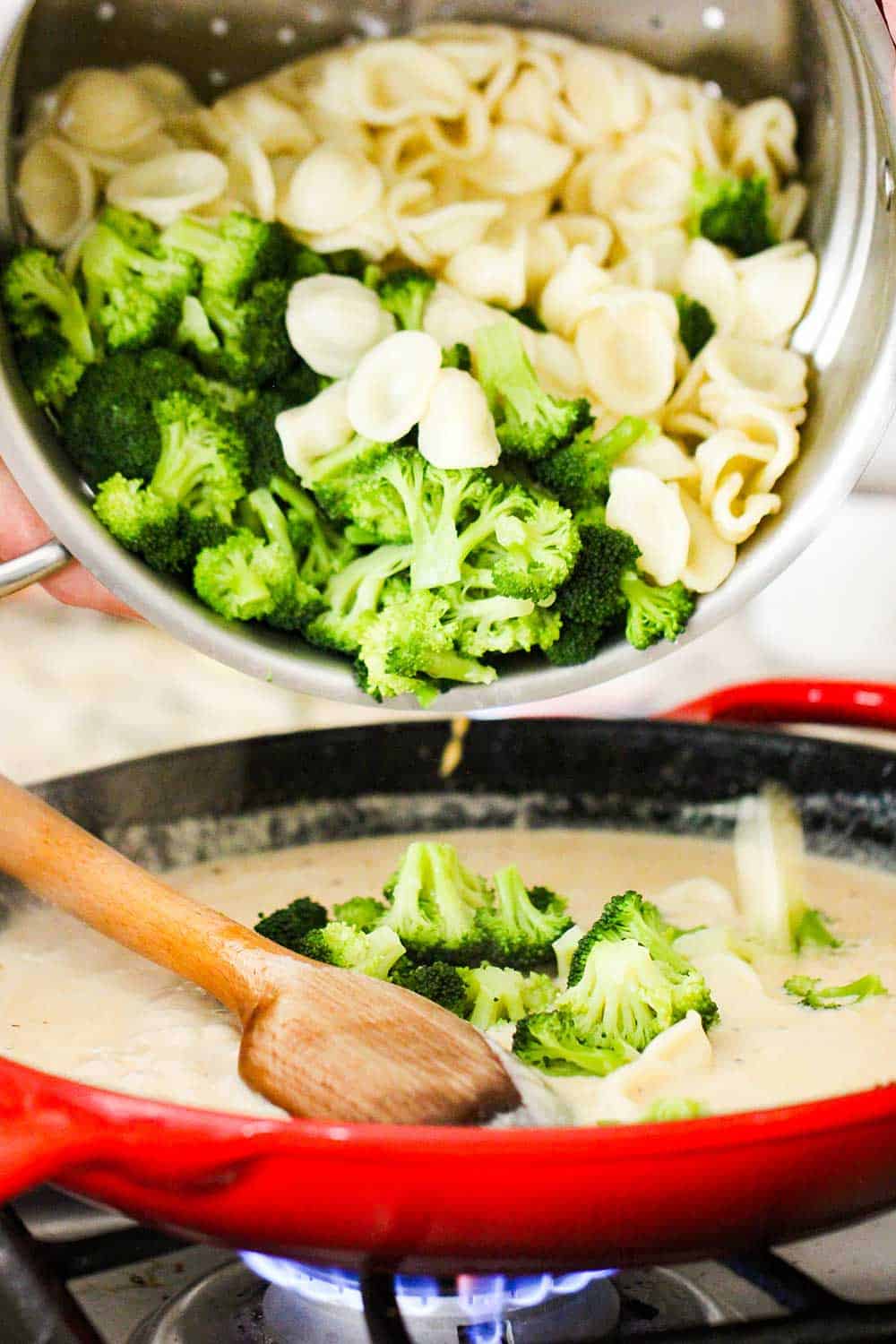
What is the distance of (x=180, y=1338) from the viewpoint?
2.84 ft

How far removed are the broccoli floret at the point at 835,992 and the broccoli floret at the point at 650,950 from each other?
0.25 feet

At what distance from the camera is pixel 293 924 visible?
1170mm

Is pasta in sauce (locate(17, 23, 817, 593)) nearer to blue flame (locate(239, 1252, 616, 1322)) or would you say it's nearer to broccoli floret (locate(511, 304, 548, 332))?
broccoli floret (locate(511, 304, 548, 332))

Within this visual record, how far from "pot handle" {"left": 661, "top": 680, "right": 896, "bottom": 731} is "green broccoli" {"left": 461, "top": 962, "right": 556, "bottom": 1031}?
0.49 m

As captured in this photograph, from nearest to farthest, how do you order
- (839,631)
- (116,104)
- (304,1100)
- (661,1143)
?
(661,1143) → (304,1100) → (116,104) → (839,631)

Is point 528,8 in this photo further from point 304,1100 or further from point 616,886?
point 304,1100

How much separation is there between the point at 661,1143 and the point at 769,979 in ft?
1.66

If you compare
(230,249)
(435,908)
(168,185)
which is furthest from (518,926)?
(168,185)

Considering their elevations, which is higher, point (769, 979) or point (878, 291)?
point (878, 291)

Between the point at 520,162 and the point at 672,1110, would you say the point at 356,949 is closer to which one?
the point at 672,1110

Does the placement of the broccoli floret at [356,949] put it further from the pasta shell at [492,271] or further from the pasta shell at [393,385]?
the pasta shell at [492,271]

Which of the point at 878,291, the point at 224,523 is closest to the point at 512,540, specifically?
the point at 224,523

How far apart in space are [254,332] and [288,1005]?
65 cm

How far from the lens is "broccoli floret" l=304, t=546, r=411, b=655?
47.9 inches
